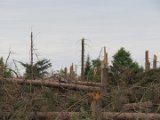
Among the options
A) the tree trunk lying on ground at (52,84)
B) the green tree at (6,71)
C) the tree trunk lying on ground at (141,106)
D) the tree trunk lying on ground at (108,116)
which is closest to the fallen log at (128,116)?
the tree trunk lying on ground at (108,116)

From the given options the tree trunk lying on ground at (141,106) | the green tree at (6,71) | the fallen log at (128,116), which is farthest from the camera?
the green tree at (6,71)

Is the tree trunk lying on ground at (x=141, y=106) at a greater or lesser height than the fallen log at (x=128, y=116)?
greater

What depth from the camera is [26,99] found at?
18.3ft

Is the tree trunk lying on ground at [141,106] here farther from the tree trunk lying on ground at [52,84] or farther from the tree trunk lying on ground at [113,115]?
the tree trunk lying on ground at [52,84]

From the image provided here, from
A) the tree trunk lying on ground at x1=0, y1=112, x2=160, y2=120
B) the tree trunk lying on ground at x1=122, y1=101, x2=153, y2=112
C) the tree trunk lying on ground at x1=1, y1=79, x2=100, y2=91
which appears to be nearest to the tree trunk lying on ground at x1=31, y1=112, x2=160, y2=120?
the tree trunk lying on ground at x1=0, y1=112, x2=160, y2=120

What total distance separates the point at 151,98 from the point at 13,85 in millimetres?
1775

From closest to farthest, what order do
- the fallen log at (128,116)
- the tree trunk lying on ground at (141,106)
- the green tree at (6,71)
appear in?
the fallen log at (128,116) < the tree trunk lying on ground at (141,106) < the green tree at (6,71)

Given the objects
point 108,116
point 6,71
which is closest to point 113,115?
point 108,116

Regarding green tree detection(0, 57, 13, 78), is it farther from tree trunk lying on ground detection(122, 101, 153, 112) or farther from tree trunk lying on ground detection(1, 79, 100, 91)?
tree trunk lying on ground detection(122, 101, 153, 112)

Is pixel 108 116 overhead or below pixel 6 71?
below

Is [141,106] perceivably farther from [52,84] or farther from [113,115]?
[52,84]

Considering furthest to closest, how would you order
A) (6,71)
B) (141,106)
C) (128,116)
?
(6,71) < (141,106) < (128,116)

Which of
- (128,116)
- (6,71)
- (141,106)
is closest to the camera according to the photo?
(128,116)

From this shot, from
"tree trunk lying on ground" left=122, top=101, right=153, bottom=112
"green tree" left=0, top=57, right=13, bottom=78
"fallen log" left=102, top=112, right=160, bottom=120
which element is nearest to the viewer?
"fallen log" left=102, top=112, right=160, bottom=120
